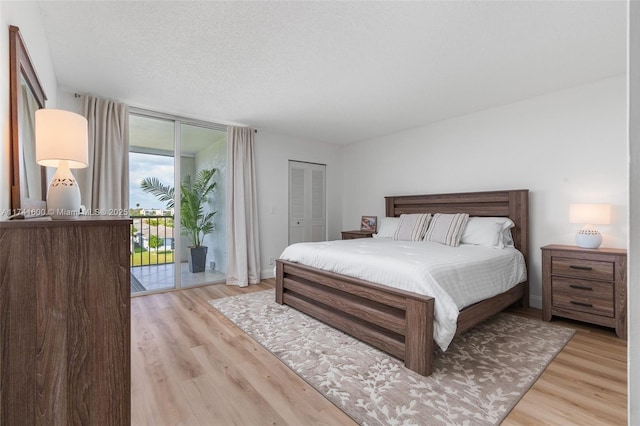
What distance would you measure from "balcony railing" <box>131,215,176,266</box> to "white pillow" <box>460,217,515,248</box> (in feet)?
12.3

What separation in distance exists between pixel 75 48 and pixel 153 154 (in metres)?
1.86

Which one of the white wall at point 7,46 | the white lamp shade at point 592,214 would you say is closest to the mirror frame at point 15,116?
the white wall at point 7,46

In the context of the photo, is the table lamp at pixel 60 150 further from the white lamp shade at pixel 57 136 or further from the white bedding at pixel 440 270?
the white bedding at pixel 440 270

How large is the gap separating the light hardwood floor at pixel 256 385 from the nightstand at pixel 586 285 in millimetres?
172

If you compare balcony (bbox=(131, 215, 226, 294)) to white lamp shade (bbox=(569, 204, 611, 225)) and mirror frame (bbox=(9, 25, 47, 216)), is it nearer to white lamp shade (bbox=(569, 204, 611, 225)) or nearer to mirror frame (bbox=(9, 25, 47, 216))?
mirror frame (bbox=(9, 25, 47, 216))

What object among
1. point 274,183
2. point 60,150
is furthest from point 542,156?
point 60,150

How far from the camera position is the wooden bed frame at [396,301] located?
1.99 meters

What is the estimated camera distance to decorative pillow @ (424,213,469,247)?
11.1 ft

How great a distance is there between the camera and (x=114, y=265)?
42.9 inches

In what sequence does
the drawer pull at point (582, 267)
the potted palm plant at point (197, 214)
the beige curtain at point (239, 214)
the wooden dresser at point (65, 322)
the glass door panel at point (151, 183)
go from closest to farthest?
the wooden dresser at point (65, 322)
the drawer pull at point (582, 267)
the glass door panel at point (151, 183)
the beige curtain at point (239, 214)
the potted palm plant at point (197, 214)

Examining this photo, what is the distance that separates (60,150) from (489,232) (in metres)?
3.65

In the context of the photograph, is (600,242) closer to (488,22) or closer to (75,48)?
(488,22)

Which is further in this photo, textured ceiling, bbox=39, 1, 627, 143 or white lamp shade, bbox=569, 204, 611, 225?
white lamp shade, bbox=569, 204, 611, 225

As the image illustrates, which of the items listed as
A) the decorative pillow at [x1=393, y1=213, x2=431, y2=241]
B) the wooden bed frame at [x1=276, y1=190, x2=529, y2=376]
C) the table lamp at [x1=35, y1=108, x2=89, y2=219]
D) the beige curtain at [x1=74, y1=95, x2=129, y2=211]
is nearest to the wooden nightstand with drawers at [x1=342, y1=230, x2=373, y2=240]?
the decorative pillow at [x1=393, y1=213, x2=431, y2=241]
